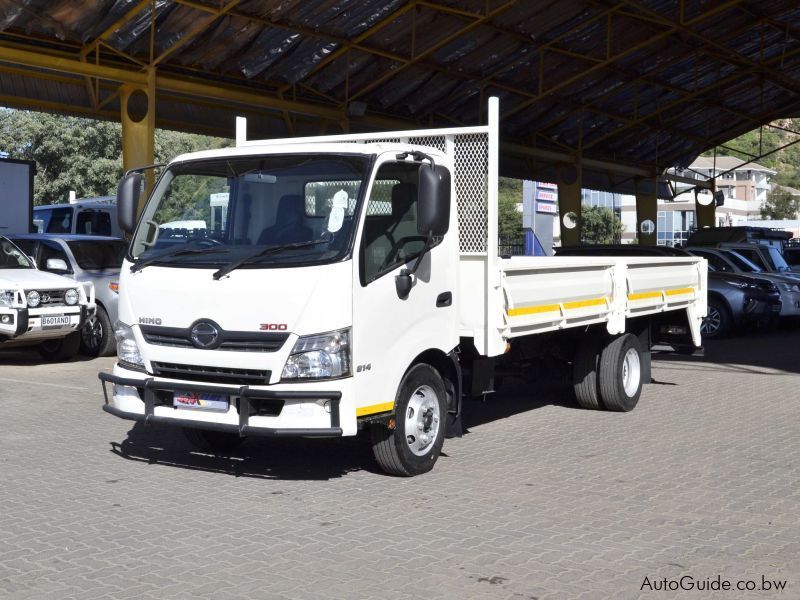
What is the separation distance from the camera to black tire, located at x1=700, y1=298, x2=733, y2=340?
19594 millimetres

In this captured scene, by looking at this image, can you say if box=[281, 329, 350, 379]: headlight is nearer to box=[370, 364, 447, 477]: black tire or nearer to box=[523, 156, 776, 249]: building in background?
box=[370, 364, 447, 477]: black tire

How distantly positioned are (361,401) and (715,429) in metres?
4.41

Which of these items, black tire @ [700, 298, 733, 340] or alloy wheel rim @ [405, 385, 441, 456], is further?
black tire @ [700, 298, 733, 340]

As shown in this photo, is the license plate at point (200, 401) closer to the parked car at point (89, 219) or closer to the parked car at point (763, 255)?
the parked car at point (763, 255)

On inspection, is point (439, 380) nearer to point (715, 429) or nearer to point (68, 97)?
point (715, 429)

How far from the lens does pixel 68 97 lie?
2156cm

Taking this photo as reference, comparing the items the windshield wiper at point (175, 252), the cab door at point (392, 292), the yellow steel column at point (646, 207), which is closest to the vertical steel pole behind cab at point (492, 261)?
the cab door at point (392, 292)

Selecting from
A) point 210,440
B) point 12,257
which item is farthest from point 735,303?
point 210,440

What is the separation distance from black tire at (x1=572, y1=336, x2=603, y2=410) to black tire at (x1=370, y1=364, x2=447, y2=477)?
321 centimetres

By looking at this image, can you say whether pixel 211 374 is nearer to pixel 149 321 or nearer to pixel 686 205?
pixel 149 321

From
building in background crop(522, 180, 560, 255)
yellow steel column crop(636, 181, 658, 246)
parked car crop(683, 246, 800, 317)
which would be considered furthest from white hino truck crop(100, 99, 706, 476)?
yellow steel column crop(636, 181, 658, 246)

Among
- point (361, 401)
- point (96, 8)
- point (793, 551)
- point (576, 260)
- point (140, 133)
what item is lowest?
point (793, 551)

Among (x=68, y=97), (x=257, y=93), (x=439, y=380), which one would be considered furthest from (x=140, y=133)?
(x=439, y=380)

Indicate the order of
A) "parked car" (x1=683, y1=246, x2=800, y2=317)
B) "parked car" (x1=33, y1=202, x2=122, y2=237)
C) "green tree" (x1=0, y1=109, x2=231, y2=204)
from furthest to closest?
"green tree" (x1=0, y1=109, x2=231, y2=204) → "parked car" (x1=33, y1=202, x2=122, y2=237) → "parked car" (x1=683, y1=246, x2=800, y2=317)
